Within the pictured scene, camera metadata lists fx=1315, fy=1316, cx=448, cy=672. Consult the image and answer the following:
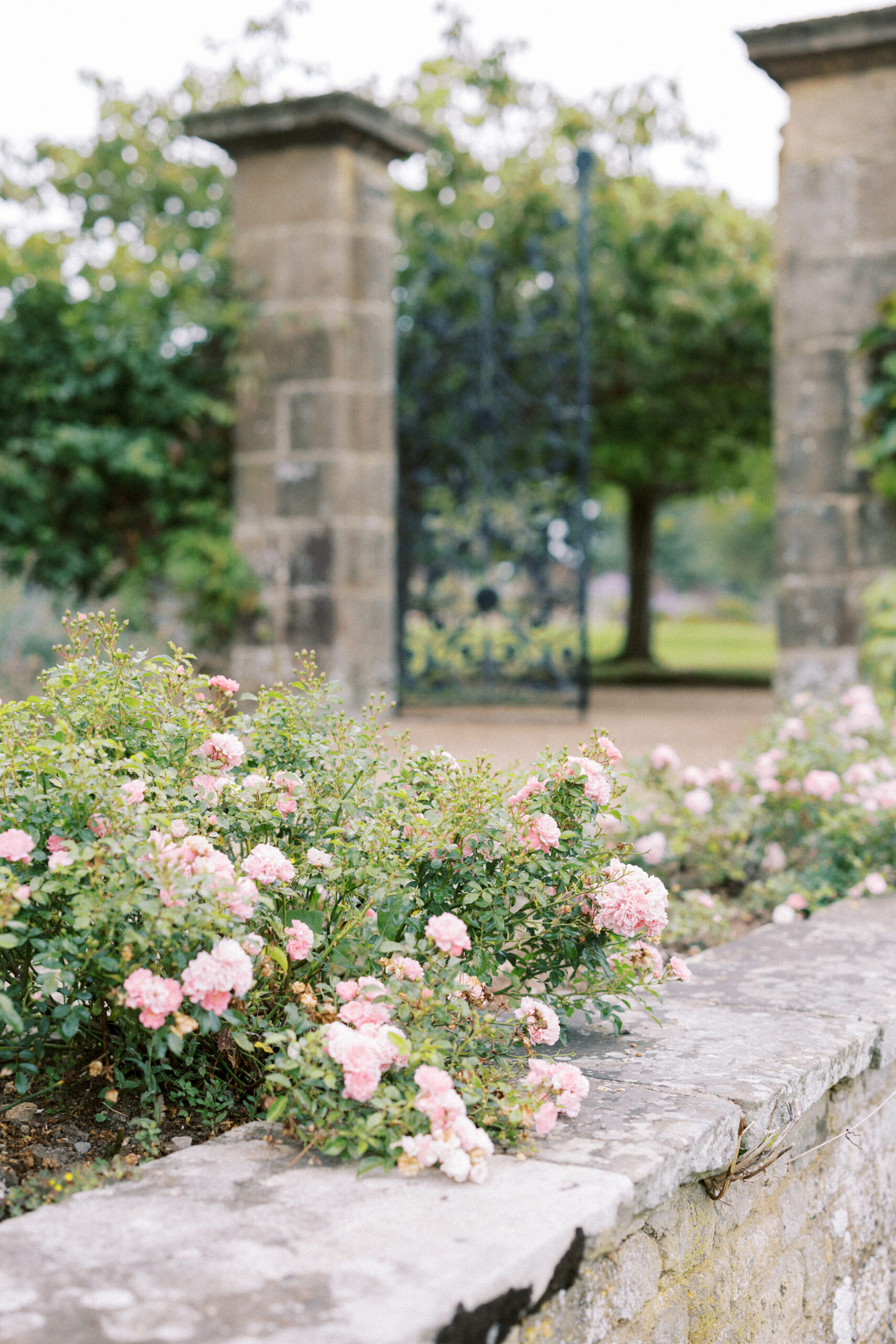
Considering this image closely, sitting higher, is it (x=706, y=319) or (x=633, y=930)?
(x=706, y=319)

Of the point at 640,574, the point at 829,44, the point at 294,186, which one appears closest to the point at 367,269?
the point at 294,186

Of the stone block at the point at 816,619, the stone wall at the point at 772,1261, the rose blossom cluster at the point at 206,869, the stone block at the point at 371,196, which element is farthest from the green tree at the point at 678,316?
the rose blossom cluster at the point at 206,869

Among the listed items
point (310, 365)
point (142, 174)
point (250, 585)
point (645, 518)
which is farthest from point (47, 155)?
point (645, 518)

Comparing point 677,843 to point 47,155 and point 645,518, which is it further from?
point 645,518

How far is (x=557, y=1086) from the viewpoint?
1.63 metres

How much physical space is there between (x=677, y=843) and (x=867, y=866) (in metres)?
0.47

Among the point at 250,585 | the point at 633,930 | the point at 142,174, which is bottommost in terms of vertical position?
the point at 633,930

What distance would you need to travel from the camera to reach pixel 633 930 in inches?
73.9

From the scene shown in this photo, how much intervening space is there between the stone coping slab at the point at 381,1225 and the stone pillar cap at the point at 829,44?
17.3ft

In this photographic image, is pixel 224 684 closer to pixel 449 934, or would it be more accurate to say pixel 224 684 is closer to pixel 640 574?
pixel 449 934

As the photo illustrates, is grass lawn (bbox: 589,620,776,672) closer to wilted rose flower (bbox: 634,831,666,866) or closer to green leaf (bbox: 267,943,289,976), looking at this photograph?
wilted rose flower (bbox: 634,831,666,866)

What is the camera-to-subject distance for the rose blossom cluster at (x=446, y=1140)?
1450mm

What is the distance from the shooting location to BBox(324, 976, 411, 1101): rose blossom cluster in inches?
59.4

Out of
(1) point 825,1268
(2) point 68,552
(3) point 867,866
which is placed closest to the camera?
(1) point 825,1268
